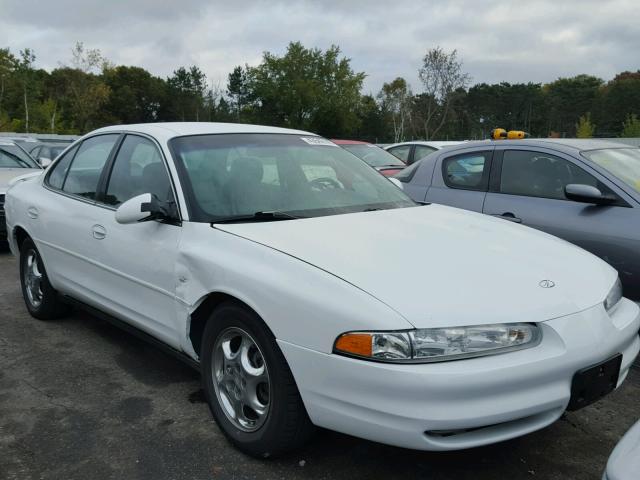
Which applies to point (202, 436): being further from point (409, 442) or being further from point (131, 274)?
point (409, 442)

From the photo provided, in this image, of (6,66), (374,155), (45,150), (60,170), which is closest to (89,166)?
(60,170)

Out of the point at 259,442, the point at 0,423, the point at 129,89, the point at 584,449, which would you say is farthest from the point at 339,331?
the point at 129,89

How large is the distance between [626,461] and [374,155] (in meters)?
10.0

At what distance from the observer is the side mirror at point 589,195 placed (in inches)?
163

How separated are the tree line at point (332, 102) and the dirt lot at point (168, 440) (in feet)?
135

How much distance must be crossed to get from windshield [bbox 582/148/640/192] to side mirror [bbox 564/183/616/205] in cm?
22

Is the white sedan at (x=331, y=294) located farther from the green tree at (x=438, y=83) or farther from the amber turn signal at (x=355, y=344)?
the green tree at (x=438, y=83)

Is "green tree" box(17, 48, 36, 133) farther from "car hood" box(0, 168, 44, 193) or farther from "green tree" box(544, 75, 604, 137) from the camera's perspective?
"green tree" box(544, 75, 604, 137)

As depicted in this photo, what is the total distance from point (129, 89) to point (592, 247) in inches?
2879

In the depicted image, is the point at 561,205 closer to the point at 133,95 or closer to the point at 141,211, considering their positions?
the point at 141,211

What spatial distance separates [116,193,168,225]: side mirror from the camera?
317 cm

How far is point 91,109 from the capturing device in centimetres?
4500

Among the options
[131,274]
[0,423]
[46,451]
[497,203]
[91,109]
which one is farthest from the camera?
[91,109]

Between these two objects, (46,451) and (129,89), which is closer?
(46,451)
